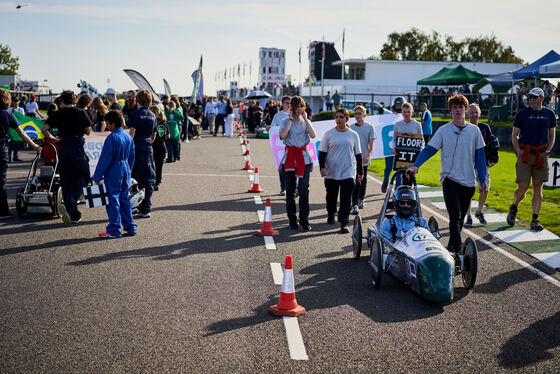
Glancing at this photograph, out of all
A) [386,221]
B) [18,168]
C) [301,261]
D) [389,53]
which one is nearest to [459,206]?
[386,221]

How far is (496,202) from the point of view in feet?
44.6

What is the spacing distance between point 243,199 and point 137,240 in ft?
15.0

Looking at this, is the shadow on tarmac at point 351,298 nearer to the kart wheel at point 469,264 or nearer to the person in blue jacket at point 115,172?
the kart wheel at point 469,264

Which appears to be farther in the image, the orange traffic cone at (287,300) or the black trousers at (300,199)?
the black trousers at (300,199)

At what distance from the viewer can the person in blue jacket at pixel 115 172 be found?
941 centimetres

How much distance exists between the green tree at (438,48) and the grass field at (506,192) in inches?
4191

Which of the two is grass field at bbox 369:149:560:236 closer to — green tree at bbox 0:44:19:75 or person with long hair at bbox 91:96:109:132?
person with long hair at bbox 91:96:109:132

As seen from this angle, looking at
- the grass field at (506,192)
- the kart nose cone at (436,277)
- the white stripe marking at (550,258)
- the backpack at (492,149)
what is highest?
the backpack at (492,149)

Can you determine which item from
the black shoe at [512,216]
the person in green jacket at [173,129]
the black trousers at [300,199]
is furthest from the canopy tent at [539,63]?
the black trousers at [300,199]

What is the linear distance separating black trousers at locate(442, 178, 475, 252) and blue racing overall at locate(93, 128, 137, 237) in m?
4.78

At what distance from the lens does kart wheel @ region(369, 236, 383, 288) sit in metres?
6.93

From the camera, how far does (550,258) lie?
8.82m

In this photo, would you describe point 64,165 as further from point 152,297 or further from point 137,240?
point 152,297

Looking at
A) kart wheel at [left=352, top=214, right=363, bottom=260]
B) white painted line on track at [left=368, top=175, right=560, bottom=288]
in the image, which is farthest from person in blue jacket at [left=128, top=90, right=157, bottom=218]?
white painted line on track at [left=368, top=175, right=560, bottom=288]
